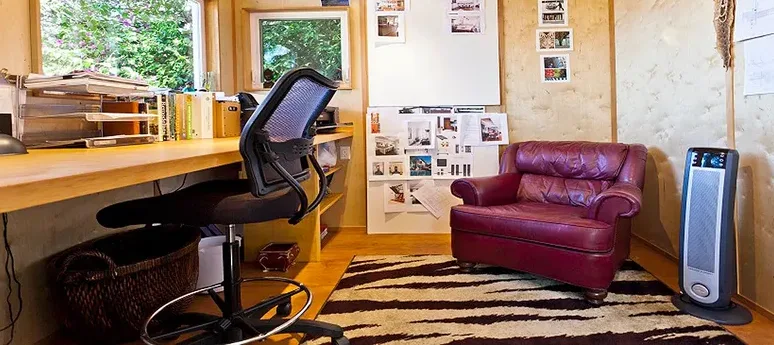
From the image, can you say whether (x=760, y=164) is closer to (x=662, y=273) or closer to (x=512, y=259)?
(x=662, y=273)

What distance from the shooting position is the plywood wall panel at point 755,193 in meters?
2.01

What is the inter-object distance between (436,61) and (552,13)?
36.4 inches

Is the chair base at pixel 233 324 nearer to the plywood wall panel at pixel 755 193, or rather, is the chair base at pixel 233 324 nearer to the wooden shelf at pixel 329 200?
the wooden shelf at pixel 329 200

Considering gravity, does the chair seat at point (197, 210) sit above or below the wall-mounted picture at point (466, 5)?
below

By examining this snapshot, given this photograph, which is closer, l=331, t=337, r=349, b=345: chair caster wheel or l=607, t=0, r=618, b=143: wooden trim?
l=331, t=337, r=349, b=345: chair caster wheel

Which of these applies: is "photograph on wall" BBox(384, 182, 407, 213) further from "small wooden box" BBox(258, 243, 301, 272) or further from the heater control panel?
the heater control panel

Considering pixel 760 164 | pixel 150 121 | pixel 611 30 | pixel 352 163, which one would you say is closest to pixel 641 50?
pixel 611 30

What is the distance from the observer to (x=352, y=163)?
3.94 m

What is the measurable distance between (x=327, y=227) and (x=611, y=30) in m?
2.58

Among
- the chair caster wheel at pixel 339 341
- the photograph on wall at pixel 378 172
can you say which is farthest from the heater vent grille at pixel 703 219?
the photograph on wall at pixel 378 172

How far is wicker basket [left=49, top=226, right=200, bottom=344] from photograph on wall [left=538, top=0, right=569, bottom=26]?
2.95 m

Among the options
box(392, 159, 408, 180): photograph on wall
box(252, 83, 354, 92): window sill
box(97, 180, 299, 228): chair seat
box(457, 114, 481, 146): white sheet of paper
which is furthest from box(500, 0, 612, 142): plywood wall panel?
box(97, 180, 299, 228): chair seat

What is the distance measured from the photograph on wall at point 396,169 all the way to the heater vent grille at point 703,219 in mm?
2038

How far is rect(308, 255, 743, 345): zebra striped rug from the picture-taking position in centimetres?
192
